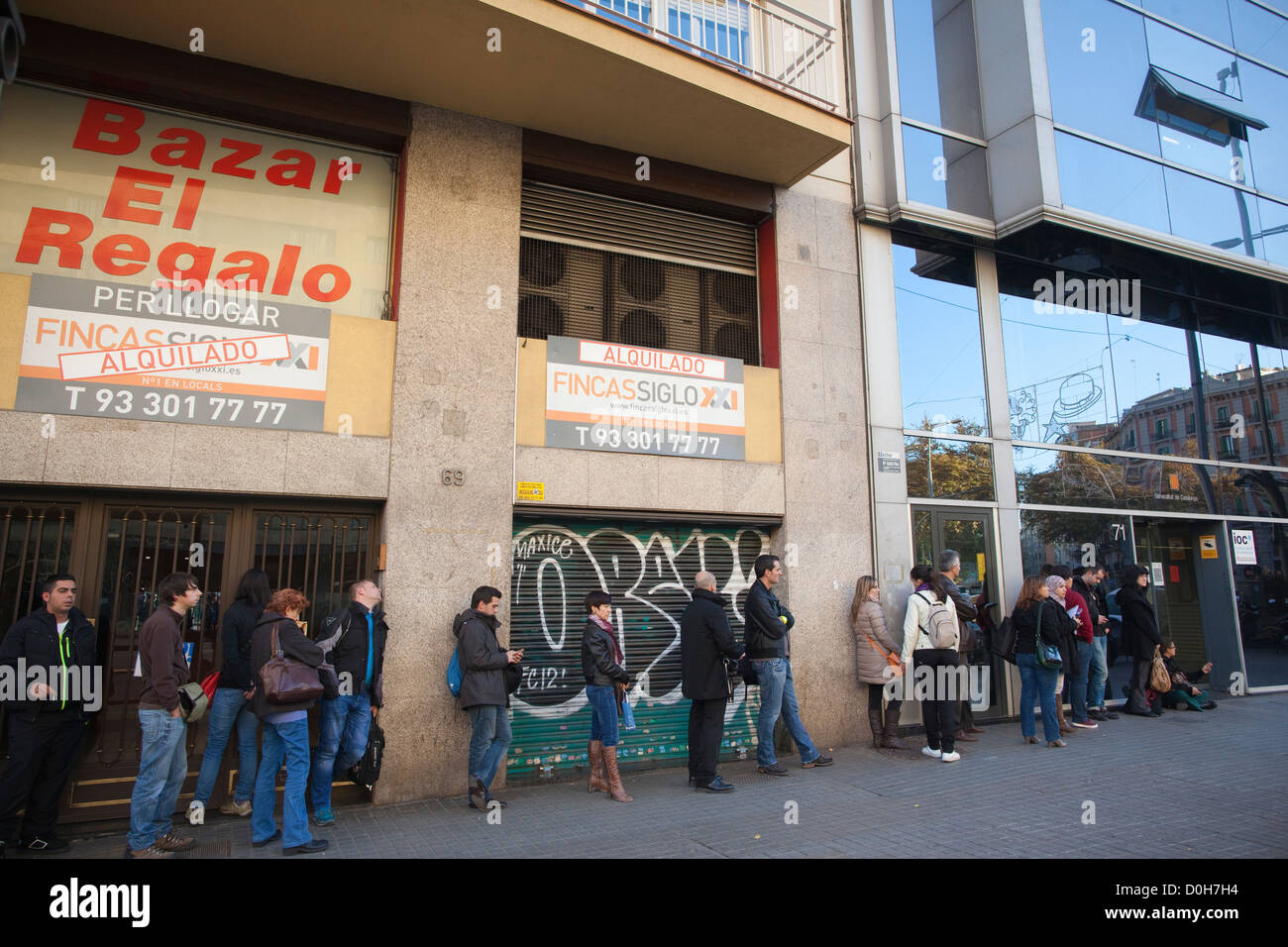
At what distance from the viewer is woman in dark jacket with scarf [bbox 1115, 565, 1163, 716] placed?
1005 cm

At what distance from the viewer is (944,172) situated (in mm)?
10430

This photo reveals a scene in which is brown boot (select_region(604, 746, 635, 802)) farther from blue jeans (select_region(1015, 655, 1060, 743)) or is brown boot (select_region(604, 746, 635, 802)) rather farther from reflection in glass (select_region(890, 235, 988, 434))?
reflection in glass (select_region(890, 235, 988, 434))

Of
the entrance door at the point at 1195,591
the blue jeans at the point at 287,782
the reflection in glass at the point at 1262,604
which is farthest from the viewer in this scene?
the reflection in glass at the point at 1262,604

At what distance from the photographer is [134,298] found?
21.1ft

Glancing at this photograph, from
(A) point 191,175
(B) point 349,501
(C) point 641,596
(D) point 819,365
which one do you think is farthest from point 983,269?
(A) point 191,175

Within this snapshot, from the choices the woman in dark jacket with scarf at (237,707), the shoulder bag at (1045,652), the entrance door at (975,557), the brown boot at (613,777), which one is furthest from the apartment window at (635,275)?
the shoulder bag at (1045,652)

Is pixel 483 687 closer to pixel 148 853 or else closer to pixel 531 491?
pixel 531 491

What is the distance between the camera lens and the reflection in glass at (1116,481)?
1038cm

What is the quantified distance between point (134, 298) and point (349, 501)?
7.48ft

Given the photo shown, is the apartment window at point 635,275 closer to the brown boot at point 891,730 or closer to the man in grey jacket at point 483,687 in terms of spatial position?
the man in grey jacket at point 483,687

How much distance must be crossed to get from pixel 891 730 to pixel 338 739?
17.6 ft

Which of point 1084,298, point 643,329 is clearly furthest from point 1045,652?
point 1084,298

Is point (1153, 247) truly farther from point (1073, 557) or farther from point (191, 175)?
point (191, 175)

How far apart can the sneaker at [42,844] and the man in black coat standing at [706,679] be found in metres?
4.56
